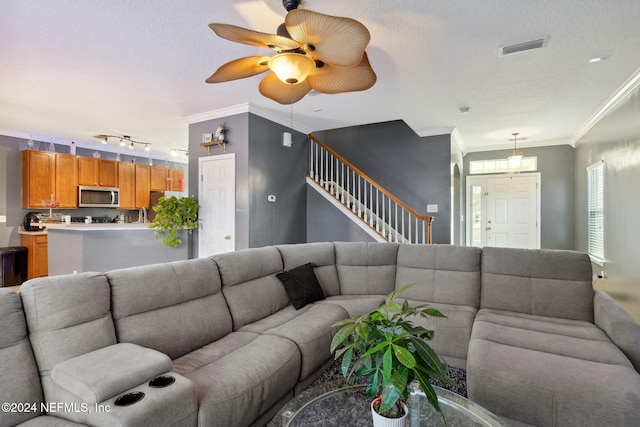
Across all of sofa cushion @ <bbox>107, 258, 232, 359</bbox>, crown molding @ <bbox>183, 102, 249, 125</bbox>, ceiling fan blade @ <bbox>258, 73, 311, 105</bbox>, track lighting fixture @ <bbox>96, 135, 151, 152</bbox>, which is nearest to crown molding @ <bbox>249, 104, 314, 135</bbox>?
crown molding @ <bbox>183, 102, 249, 125</bbox>

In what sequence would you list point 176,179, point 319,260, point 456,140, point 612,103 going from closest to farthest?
1. point 319,260
2. point 612,103
3. point 456,140
4. point 176,179

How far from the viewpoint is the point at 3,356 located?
127 cm

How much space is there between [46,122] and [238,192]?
348 cm

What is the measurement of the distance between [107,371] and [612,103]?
549 cm

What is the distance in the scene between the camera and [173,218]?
4.49 meters

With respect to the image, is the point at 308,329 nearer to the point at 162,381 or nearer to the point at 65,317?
the point at 162,381

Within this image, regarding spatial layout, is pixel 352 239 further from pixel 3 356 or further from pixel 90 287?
pixel 3 356

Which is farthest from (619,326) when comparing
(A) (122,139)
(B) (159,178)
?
(B) (159,178)

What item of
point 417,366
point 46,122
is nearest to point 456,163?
point 417,366

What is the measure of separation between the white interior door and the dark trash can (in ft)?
10.5

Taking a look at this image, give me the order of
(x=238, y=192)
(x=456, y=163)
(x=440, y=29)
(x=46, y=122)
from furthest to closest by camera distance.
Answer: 1. (x=456, y=163)
2. (x=46, y=122)
3. (x=238, y=192)
4. (x=440, y=29)

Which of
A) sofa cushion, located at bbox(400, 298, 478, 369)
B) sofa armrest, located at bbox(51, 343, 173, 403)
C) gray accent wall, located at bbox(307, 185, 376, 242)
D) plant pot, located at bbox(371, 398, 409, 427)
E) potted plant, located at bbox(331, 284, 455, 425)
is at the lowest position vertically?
sofa cushion, located at bbox(400, 298, 478, 369)

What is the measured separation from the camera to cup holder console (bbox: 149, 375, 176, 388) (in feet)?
4.28

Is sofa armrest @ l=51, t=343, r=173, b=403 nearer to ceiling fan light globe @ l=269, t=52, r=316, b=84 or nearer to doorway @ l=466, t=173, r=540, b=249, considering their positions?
ceiling fan light globe @ l=269, t=52, r=316, b=84
